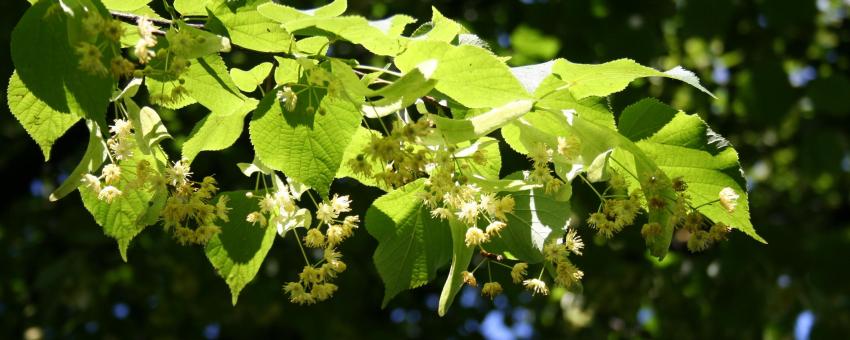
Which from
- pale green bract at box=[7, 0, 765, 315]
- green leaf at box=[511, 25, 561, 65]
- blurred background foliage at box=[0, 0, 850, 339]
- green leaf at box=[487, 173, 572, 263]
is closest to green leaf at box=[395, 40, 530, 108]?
pale green bract at box=[7, 0, 765, 315]

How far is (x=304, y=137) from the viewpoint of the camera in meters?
1.38

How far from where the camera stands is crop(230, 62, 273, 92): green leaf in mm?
1507

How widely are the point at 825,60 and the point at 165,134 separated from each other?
553 cm

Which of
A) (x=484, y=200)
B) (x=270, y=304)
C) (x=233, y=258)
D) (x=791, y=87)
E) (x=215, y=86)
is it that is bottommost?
(x=270, y=304)

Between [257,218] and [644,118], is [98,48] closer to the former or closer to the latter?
[257,218]

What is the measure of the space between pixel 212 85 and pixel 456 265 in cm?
49

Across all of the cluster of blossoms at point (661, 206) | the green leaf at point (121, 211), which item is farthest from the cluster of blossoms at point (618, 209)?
the green leaf at point (121, 211)

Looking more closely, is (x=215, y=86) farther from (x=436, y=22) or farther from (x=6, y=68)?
(x=6, y=68)

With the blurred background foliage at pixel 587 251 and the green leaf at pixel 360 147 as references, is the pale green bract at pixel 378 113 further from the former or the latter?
the blurred background foliage at pixel 587 251

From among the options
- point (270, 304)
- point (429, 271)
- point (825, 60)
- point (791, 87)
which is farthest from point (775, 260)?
point (429, 271)

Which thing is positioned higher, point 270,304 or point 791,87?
point 791,87

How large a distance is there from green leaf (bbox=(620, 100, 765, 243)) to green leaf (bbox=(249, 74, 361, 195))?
51cm

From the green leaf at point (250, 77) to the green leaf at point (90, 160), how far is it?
0.81 ft

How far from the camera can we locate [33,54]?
1.32 meters
